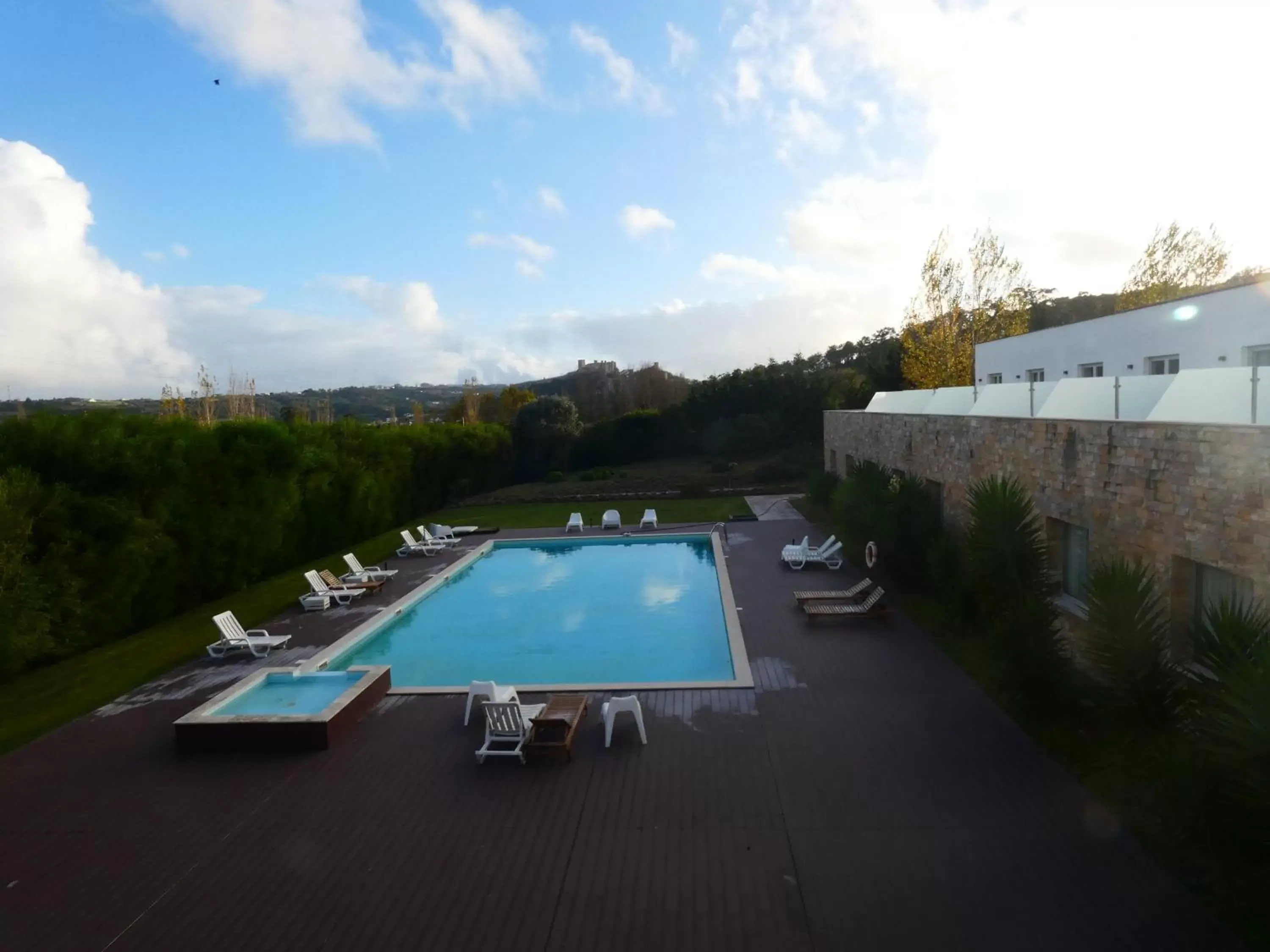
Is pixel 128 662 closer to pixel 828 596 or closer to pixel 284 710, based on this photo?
pixel 284 710

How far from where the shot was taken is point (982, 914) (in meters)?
5.04

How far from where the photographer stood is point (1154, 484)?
7.41 metres

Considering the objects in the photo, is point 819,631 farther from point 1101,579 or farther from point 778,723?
point 1101,579

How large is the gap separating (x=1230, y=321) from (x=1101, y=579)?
8.88 meters

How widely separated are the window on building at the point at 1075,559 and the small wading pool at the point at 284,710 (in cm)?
823

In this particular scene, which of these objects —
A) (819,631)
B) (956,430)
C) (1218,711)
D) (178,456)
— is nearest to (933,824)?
(1218,711)

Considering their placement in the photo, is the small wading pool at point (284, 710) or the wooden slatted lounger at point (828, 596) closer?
the small wading pool at point (284, 710)

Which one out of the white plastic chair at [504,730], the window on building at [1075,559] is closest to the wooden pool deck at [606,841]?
the white plastic chair at [504,730]

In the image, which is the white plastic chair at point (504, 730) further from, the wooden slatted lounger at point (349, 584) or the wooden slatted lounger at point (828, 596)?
the wooden slatted lounger at point (349, 584)

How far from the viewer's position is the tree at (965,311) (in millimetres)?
29641

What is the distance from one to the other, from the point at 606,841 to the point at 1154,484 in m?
5.83

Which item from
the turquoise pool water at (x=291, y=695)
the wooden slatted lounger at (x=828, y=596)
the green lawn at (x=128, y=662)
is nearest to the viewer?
the turquoise pool water at (x=291, y=695)

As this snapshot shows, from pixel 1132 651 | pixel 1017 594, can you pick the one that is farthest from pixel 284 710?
pixel 1132 651

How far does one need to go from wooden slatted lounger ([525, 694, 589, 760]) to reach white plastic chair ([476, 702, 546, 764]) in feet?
0.27
